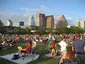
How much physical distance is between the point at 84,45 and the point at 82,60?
47cm

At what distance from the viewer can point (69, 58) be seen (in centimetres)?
353

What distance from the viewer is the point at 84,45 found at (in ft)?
13.8

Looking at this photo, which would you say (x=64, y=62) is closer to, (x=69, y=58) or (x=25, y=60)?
(x=69, y=58)

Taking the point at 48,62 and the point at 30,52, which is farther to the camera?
the point at 30,52

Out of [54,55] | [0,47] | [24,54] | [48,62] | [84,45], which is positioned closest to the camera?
[84,45]

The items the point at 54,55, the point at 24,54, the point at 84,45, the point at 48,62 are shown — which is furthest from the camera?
the point at 54,55

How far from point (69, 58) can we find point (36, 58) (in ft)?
5.91

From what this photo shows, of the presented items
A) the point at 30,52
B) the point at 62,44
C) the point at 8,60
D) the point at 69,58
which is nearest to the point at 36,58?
the point at 30,52

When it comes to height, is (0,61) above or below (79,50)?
below

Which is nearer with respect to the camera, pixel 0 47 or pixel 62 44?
pixel 62 44

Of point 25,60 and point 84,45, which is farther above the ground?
point 84,45

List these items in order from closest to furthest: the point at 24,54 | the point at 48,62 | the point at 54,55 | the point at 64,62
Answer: the point at 64,62
the point at 48,62
the point at 24,54
the point at 54,55

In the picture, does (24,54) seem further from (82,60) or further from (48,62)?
(82,60)

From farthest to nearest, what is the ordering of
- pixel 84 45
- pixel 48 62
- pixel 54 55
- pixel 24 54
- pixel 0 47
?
1. pixel 0 47
2. pixel 54 55
3. pixel 24 54
4. pixel 48 62
5. pixel 84 45
